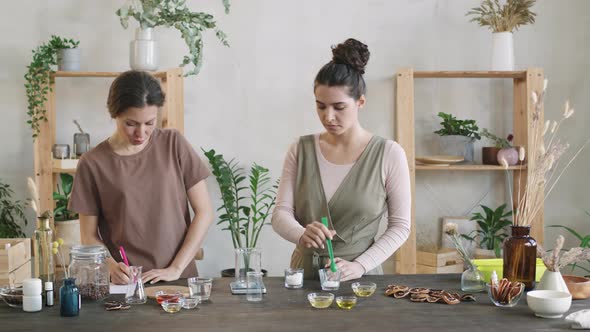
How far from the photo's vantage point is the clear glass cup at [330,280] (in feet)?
8.38

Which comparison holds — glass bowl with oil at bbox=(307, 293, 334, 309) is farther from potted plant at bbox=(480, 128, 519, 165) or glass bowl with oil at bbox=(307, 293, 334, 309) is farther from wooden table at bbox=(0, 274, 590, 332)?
potted plant at bbox=(480, 128, 519, 165)

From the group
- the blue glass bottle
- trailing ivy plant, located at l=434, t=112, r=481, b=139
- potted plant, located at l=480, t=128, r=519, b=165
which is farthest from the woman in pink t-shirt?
potted plant, located at l=480, t=128, r=519, b=165

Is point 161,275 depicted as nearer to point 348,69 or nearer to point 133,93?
point 133,93

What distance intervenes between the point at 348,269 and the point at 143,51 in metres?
2.38

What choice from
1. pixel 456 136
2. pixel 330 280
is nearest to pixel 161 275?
pixel 330 280

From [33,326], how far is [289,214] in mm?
1075

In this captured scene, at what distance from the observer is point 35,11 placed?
4820 mm

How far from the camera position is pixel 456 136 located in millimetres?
4746

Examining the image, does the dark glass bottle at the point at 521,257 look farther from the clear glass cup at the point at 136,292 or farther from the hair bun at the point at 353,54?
the clear glass cup at the point at 136,292

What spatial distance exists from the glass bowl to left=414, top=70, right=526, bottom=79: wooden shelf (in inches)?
117

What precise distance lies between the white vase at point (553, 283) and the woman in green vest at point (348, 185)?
1.84 ft

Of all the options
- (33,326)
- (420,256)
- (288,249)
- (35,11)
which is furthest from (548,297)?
(35,11)

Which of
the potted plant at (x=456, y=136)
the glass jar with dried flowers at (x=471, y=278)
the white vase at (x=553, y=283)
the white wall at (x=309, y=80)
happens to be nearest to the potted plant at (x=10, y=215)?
the white wall at (x=309, y=80)

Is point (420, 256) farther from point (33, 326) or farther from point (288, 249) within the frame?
point (33, 326)
